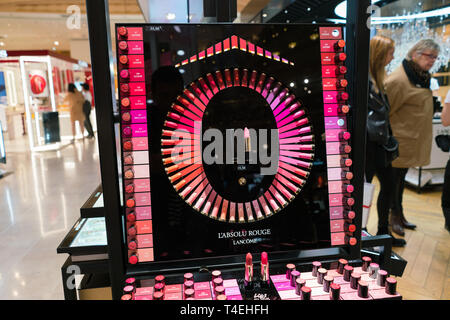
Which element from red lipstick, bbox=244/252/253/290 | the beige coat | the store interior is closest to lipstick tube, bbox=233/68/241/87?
the store interior

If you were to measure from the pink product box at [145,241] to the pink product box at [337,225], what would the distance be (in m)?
0.57

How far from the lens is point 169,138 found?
3.17 ft

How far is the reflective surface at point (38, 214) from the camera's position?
2412 millimetres

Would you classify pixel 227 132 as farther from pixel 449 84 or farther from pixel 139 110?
pixel 449 84

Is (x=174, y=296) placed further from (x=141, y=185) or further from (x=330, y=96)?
(x=330, y=96)

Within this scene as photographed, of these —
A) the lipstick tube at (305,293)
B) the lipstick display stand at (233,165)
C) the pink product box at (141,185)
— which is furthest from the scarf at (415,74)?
the pink product box at (141,185)

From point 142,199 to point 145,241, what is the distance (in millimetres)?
125

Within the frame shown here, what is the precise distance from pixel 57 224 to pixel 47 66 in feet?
22.4

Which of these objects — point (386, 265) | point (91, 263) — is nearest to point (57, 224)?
point (91, 263)

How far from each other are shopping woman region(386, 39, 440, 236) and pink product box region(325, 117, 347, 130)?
6.39 ft

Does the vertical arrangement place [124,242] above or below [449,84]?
below

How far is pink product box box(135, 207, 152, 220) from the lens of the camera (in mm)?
967
